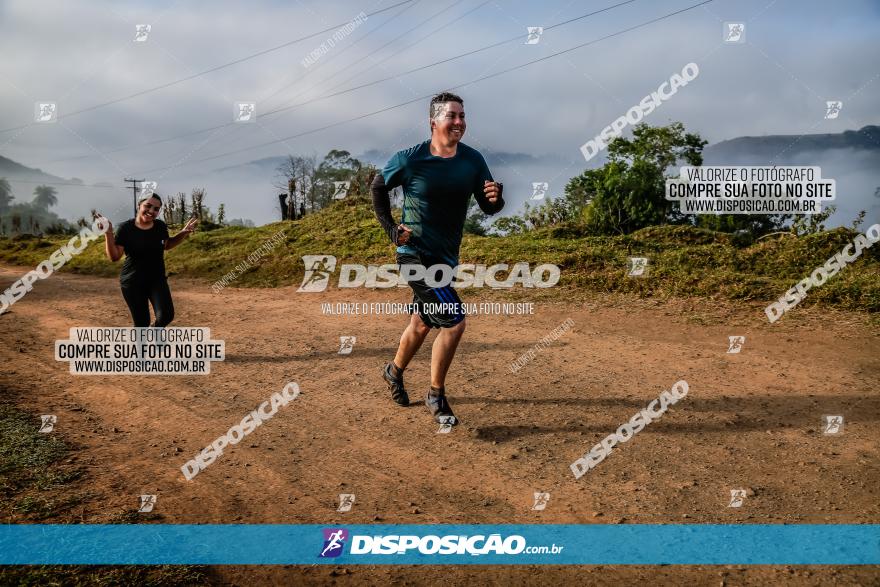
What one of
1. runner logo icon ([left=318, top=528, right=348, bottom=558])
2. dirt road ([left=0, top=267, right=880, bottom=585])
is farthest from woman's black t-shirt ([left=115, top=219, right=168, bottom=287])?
runner logo icon ([left=318, top=528, right=348, bottom=558])

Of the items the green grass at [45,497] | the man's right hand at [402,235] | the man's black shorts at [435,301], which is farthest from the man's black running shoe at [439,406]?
the green grass at [45,497]

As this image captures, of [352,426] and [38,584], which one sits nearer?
[38,584]

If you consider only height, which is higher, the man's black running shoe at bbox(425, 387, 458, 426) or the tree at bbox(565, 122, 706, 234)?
the tree at bbox(565, 122, 706, 234)

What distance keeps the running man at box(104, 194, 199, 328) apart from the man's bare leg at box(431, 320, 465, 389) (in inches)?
154

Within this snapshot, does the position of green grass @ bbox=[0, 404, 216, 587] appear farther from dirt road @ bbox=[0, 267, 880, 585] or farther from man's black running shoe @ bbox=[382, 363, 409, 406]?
man's black running shoe @ bbox=[382, 363, 409, 406]

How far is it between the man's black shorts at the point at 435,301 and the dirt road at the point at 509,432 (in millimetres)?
891

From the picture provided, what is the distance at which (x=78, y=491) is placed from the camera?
3.82 m

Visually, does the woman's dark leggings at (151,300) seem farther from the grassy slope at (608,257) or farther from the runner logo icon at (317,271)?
the grassy slope at (608,257)

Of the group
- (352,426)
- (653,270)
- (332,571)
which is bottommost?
(332,571)

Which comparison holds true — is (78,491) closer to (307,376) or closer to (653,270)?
(307,376)

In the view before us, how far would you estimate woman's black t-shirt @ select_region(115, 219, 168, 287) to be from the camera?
23.4 ft

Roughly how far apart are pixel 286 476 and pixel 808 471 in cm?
360

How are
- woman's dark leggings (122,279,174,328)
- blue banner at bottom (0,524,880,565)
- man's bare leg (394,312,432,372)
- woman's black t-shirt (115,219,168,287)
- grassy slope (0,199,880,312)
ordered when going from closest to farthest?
1. blue banner at bottom (0,524,880,565)
2. man's bare leg (394,312,432,372)
3. woman's black t-shirt (115,219,168,287)
4. woman's dark leggings (122,279,174,328)
5. grassy slope (0,199,880,312)

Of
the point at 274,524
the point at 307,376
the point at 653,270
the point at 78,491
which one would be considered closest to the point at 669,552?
the point at 274,524
